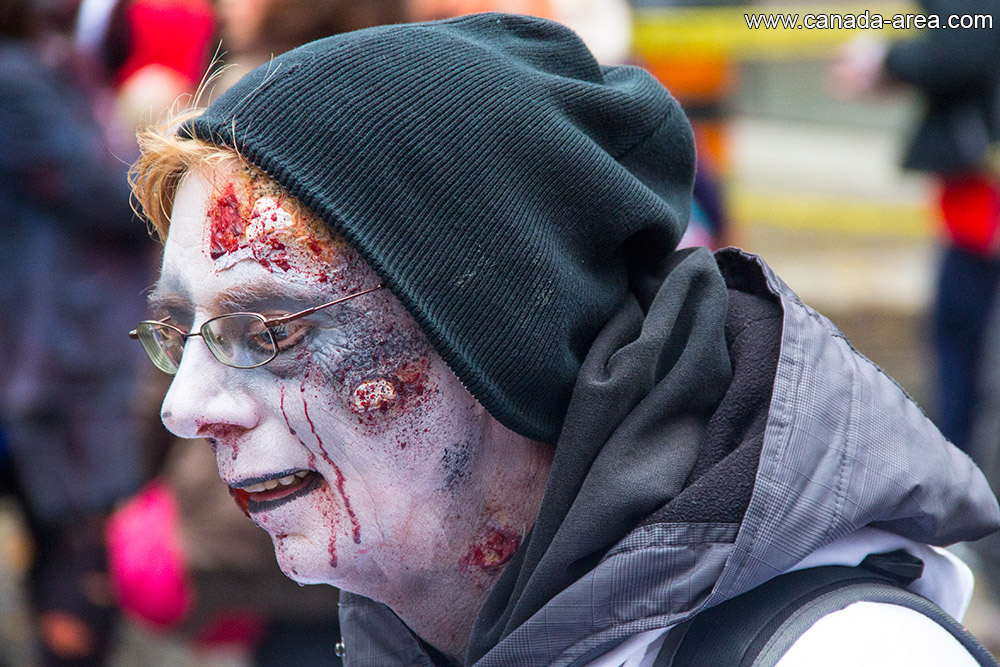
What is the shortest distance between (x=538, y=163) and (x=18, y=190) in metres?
2.36

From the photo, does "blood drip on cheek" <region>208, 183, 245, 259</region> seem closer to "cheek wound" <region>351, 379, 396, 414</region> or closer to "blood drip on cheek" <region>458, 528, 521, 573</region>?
"cheek wound" <region>351, 379, 396, 414</region>

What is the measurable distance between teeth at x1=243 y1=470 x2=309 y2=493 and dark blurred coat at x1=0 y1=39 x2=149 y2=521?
193cm

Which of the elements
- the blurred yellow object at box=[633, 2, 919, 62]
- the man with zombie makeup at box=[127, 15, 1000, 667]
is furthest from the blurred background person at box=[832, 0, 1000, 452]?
the man with zombie makeup at box=[127, 15, 1000, 667]

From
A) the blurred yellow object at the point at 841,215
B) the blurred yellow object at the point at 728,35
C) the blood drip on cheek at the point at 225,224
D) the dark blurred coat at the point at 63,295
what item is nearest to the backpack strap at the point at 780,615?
the blood drip on cheek at the point at 225,224

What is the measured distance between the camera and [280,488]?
1576 millimetres

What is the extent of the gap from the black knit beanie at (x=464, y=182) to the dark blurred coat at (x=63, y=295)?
1922mm

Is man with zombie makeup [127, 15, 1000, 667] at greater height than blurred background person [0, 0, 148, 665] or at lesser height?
greater

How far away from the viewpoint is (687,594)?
1354 millimetres

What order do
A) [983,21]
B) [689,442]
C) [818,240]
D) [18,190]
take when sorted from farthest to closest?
[818,240] < [983,21] < [18,190] < [689,442]

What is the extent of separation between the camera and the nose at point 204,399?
1539mm

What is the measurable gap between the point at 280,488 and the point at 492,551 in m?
0.33

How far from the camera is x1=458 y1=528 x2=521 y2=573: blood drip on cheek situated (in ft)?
5.26

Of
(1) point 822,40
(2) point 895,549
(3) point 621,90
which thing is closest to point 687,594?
(2) point 895,549

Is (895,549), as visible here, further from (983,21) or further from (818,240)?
(818,240)
